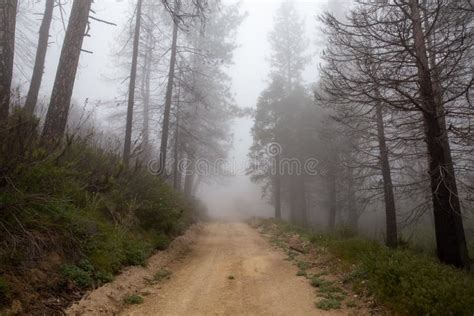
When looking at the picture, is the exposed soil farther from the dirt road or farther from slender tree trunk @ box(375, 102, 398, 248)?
slender tree trunk @ box(375, 102, 398, 248)

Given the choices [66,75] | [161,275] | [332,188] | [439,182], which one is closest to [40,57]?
[66,75]

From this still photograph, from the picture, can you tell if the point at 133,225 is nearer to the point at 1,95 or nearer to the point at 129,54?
the point at 1,95

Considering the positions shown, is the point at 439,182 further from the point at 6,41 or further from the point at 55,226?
the point at 6,41

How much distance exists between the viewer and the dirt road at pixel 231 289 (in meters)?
4.82

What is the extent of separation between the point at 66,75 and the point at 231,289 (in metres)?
6.28

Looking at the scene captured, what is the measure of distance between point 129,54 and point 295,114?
1269 centimetres

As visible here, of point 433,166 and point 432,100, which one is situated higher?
point 432,100

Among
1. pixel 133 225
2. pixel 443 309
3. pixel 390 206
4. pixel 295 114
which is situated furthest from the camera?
pixel 295 114

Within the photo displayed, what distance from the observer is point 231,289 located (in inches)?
228

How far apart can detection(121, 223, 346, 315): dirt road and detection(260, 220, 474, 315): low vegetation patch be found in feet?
1.63

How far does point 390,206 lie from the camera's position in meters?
12.2

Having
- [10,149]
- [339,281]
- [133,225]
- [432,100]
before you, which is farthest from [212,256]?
[432,100]

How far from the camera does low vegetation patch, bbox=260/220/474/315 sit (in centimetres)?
412

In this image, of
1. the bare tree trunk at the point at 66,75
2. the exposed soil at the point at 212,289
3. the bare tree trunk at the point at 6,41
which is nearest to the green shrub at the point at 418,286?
the exposed soil at the point at 212,289
